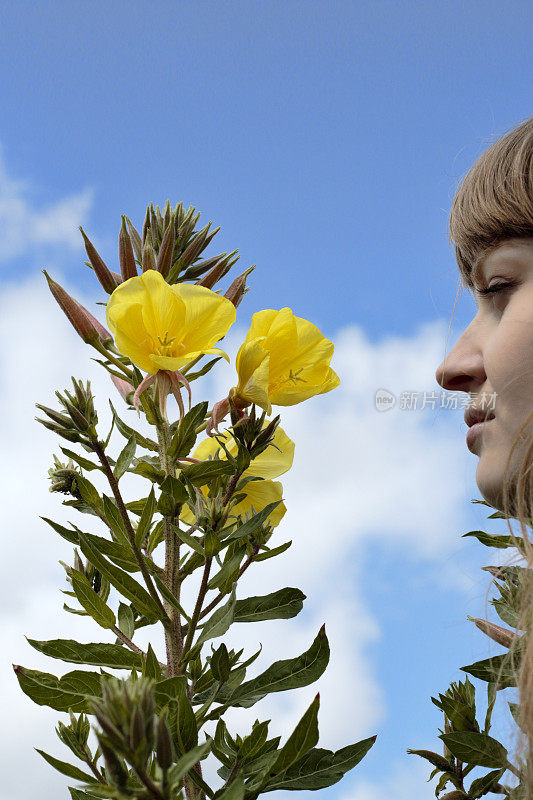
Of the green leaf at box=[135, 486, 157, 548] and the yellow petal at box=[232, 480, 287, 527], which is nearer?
the green leaf at box=[135, 486, 157, 548]

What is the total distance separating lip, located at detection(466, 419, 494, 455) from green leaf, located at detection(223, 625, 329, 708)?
0.44m

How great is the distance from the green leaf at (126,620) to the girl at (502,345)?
60cm

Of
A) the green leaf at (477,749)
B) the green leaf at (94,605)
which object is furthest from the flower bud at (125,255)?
the green leaf at (477,749)

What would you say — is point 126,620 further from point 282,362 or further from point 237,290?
point 237,290

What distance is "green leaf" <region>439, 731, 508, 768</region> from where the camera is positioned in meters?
1.33

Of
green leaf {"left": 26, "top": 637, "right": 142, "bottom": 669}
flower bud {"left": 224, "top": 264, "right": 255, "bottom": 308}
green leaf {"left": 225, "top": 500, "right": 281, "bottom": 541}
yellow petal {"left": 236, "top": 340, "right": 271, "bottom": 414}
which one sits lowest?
green leaf {"left": 26, "top": 637, "right": 142, "bottom": 669}

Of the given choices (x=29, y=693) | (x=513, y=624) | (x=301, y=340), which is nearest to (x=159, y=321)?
(x=301, y=340)

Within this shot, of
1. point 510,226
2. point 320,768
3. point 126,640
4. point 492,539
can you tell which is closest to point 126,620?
point 126,640

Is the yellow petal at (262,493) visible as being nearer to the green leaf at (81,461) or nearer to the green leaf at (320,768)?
the green leaf at (81,461)

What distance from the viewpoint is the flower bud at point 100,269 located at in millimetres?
1306

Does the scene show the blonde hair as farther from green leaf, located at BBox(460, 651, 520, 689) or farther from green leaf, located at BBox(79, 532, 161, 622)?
green leaf, located at BBox(79, 532, 161, 622)

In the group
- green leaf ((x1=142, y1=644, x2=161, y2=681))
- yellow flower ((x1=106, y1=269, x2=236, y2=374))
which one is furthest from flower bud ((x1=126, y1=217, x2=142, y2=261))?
green leaf ((x1=142, y1=644, x2=161, y2=681))

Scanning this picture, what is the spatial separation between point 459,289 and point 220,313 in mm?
687

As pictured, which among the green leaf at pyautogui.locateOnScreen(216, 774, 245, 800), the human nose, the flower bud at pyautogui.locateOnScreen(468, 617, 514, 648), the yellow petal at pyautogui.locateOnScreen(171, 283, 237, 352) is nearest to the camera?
the green leaf at pyautogui.locateOnScreen(216, 774, 245, 800)
